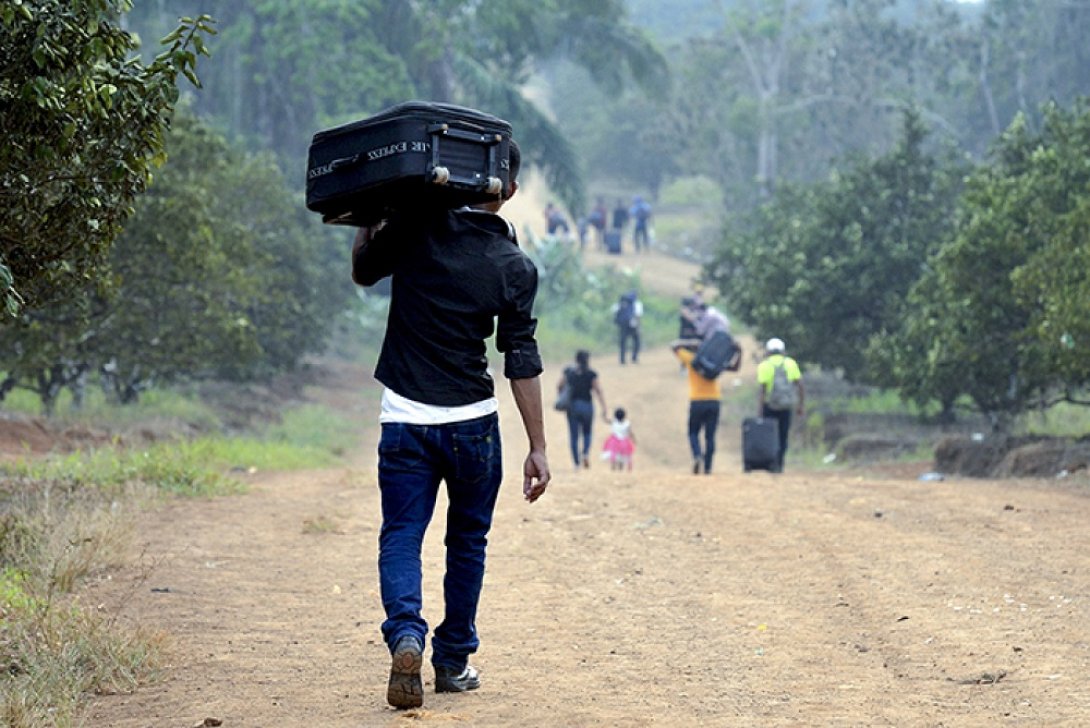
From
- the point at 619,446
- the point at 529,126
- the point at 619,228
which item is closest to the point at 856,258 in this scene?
the point at 619,446

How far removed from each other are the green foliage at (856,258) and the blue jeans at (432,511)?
20304 mm

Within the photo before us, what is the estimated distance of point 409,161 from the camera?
588 cm

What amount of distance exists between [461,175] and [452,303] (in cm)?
49

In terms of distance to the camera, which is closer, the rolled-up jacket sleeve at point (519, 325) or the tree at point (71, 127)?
the rolled-up jacket sleeve at point (519, 325)

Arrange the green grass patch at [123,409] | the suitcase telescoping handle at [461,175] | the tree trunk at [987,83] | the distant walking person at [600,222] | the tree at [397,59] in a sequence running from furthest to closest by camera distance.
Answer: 1. the distant walking person at [600,222]
2. the tree trunk at [987,83]
3. the tree at [397,59]
4. the green grass patch at [123,409]
5. the suitcase telescoping handle at [461,175]

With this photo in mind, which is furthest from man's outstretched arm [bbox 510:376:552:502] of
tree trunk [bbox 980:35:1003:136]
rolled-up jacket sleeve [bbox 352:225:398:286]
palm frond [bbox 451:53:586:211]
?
tree trunk [bbox 980:35:1003:136]

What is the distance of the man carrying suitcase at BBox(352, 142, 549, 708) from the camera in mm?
6078

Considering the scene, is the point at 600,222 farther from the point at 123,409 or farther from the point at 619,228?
the point at 123,409

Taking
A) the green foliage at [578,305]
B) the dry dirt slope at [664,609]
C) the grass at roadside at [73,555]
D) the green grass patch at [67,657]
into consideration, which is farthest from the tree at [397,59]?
the green grass patch at [67,657]

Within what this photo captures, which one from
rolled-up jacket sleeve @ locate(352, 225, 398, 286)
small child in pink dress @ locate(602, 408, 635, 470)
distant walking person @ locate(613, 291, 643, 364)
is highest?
distant walking person @ locate(613, 291, 643, 364)

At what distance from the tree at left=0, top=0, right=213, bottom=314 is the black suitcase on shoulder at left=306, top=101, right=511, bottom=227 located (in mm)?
1122

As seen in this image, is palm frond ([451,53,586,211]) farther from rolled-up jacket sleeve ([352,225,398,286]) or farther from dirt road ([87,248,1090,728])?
rolled-up jacket sleeve ([352,225,398,286])

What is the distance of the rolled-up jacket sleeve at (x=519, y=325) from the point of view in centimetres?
614

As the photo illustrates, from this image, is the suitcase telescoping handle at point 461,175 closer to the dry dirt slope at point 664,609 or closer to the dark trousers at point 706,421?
the dry dirt slope at point 664,609
